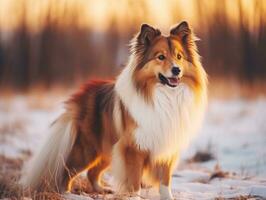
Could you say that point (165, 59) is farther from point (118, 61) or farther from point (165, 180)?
point (118, 61)

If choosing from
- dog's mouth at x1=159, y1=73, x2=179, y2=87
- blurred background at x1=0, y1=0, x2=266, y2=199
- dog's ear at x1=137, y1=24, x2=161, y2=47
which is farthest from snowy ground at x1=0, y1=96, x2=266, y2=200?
dog's ear at x1=137, y1=24, x2=161, y2=47

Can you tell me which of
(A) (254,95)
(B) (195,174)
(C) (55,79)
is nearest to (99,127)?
(B) (195,174)

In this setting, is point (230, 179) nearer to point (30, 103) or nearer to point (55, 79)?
point (30, 103)

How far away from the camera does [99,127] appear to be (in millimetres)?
5176

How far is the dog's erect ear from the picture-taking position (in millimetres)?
4918

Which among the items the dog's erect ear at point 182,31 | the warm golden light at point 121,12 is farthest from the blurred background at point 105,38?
the dog's erect ear at point 182,31

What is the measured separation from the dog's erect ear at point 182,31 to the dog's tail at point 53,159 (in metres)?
1.51

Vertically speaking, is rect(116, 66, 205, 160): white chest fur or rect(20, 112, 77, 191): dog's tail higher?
rect(116, 66, 205, 160): white chest fur

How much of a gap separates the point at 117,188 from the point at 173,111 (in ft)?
3.26

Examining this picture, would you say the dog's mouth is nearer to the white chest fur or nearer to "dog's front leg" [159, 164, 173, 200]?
the white chest fur

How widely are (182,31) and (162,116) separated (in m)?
0.93

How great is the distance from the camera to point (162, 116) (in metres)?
4.78

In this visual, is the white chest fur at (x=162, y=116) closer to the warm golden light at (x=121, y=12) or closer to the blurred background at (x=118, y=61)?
the blurred background at (x=118, y=61)

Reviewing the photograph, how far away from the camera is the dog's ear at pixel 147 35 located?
4.79 metres
